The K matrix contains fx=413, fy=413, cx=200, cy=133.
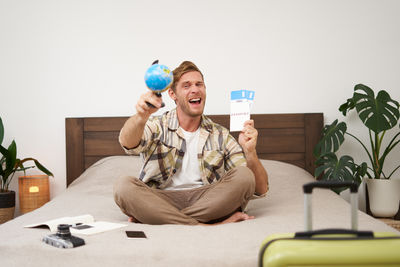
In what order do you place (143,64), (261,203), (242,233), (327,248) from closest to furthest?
(327,248) < (242,233) < (261,203) < (143,64)

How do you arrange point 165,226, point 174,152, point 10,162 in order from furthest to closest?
point 10,162
point 174,152
point 165,226

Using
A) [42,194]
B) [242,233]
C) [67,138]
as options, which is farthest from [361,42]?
[42,194]

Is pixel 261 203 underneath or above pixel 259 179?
underneath

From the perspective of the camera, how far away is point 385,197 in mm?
2561

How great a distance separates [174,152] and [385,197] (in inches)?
56.8

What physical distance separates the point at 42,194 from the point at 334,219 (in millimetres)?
1966

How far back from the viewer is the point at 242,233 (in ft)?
4.96

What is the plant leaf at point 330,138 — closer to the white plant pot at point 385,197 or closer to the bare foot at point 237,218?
the white plant pot at point 385,197

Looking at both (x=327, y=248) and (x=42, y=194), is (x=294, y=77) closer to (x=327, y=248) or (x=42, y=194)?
(x=42, y=194)

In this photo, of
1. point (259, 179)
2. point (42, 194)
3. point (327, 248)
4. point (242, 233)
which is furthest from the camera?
point (42, 194)

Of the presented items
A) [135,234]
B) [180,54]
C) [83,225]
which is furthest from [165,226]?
[180,54]

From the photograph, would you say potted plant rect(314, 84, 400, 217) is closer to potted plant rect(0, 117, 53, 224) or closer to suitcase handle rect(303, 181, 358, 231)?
suitcase handle rect(303, 181, 358, 231)

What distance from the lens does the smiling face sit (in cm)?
199

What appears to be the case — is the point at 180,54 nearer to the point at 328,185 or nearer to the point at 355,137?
the point at 355,137
